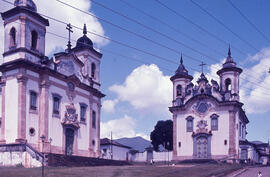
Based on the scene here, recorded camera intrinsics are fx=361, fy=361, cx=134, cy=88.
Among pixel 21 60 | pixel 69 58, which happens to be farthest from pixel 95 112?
pixel 21 60

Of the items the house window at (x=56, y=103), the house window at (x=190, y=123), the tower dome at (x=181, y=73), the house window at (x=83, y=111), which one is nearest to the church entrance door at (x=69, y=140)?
the house window at (x=83, y=111)

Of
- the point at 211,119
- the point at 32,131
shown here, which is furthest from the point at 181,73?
the point at 32,131

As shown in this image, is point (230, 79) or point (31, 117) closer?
point (31, 117)

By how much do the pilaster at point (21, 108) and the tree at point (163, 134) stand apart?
38018mm

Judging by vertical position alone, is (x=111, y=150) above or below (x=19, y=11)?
below

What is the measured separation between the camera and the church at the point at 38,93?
96.3 feet

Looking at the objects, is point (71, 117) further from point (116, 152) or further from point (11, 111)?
point (116, 152)

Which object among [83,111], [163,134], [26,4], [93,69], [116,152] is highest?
[26,4]

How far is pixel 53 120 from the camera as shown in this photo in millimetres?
32250

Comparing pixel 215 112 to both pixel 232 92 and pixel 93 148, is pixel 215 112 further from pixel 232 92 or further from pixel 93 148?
pixel 93 148

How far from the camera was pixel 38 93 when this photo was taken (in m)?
31.2

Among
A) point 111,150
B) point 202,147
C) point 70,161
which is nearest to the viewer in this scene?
point 70,161

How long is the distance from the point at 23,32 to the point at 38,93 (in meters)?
5.31

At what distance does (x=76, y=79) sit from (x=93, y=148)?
792 centimetres
